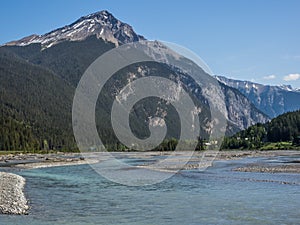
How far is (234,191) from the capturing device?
38594mm

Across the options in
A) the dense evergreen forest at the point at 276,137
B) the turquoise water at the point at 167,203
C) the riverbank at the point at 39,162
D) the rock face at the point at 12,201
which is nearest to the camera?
the turquoise water at the point at 167,203

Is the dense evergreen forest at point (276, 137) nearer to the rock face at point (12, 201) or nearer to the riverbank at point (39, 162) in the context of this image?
the riverbank at point (39, 162)

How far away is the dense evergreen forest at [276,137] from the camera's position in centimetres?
16739

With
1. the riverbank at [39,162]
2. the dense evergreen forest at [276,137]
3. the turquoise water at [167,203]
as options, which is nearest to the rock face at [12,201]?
the turquoise water at [167,203]

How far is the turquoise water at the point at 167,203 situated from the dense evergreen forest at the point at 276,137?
126828 mm

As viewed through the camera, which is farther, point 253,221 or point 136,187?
point 136,187

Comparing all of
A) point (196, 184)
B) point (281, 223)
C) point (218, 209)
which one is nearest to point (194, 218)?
point (218, 209)

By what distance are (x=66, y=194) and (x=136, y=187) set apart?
819 centimetres

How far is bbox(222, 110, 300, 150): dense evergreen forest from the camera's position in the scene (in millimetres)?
167387

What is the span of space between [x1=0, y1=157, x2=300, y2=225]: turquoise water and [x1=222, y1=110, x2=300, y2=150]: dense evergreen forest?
12683 centimetres

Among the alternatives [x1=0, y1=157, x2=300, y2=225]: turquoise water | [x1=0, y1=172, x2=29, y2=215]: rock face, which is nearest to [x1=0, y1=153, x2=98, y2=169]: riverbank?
[x1=0, y1=157, x2=300, y2=225]: turquoise water

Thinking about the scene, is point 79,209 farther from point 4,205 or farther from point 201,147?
point 201,147

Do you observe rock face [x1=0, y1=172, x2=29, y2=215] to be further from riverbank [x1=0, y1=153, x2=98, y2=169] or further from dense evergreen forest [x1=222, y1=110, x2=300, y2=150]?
dense evergreen forest [x1=222, y1=110, x2=300, y2=150]

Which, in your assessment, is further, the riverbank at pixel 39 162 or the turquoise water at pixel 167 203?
the riverbank at pixel 39 162
